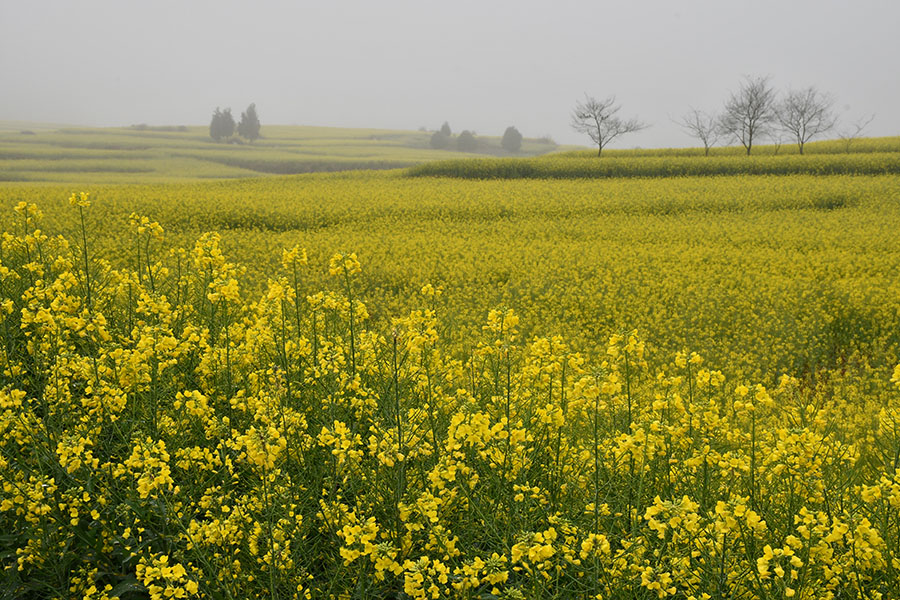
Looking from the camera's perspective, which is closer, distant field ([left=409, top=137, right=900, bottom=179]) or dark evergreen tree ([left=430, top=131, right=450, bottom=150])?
distant field ([left=409, top=137, right=900, bottom=179])

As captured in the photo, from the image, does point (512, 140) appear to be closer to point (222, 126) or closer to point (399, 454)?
point (222, 126)

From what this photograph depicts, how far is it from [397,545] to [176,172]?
66.4m

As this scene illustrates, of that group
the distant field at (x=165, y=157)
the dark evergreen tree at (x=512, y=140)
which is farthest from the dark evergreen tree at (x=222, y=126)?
the dark evergreen tree at (x=512, y=140)

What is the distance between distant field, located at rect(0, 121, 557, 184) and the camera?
57250 millimetres

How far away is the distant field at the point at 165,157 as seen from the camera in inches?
2254

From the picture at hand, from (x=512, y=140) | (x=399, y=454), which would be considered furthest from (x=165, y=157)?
(x=399, y=454)

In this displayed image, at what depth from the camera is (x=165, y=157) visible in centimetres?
7581

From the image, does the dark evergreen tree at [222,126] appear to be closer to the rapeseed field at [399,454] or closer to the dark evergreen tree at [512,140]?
the dark evergreen tree at [512,140]

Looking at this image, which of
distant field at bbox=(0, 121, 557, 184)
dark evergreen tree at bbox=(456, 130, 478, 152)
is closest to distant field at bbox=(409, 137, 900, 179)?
distant field at bbox=(0, 121, 557, 184)

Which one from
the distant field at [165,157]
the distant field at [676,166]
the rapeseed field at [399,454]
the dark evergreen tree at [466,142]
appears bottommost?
the rapeseed field at [399,454]

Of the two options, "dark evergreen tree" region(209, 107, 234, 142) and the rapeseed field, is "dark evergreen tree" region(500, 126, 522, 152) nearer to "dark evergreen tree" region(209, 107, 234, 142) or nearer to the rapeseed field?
"dark evergreen tree" region(209, 107, 234, 142)

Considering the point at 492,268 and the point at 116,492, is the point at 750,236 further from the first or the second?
the point at 116,492

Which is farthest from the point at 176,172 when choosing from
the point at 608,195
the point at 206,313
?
the point at 206,313

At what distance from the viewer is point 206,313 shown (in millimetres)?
6008
